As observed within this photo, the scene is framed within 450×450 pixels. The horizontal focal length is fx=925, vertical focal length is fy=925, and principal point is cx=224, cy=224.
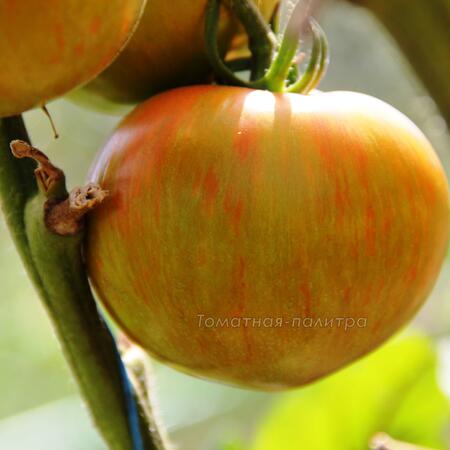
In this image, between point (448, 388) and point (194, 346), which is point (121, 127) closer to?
point (194, 346)

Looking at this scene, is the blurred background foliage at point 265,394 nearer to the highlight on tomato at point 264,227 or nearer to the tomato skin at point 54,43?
the highlight on tomato at point 264,227

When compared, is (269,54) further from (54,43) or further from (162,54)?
(54,43)

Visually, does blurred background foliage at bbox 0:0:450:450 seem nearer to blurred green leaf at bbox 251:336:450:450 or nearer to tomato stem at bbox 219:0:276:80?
blurred green leaf at bbox 251:336:450:450

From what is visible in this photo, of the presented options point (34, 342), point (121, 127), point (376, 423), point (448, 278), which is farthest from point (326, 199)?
point (34, 342)

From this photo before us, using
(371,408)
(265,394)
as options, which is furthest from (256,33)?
(265,394)

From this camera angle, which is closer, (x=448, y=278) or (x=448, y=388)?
(x=448, y=388)

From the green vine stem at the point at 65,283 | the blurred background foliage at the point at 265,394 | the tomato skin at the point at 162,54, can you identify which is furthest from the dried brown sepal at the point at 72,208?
the blurred background foliage at the point at 265,394
